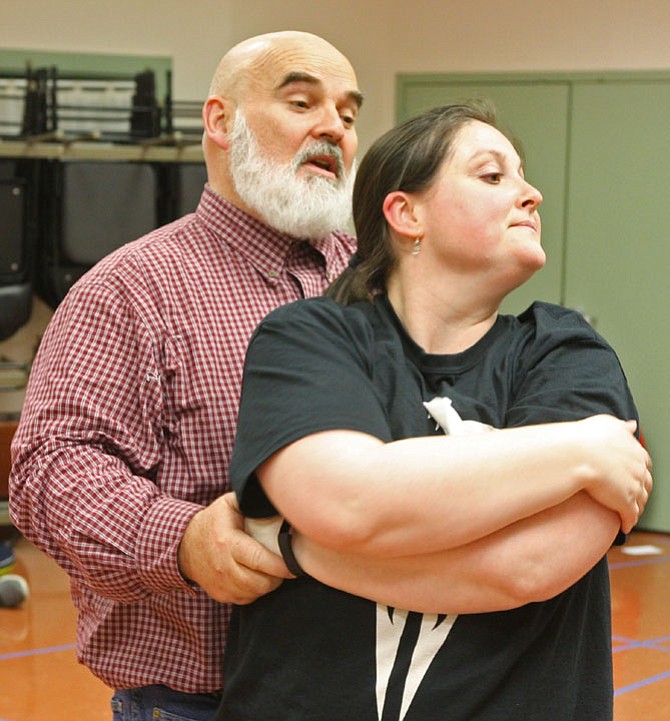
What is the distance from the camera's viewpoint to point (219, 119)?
2.07 meters

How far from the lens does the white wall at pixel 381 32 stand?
6.50 metres

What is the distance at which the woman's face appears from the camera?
152cm

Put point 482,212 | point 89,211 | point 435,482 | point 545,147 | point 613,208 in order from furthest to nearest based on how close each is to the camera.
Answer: point 545,147
point 613,208
point 89,211
point 482,212
point 435,482

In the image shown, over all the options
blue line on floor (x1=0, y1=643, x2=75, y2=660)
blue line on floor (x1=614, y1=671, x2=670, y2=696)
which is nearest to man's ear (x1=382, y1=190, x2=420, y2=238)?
blue line on floor (x1=614, y1=671, x2=670, y2=696)

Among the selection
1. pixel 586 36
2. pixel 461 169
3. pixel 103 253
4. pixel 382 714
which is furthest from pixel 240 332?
pixel 586 36

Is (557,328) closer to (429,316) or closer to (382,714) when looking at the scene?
(429,316)

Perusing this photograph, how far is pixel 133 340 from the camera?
1.77 meters

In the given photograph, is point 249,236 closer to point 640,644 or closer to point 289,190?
point 289,190

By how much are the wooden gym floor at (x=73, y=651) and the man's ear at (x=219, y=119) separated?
95.9 inches

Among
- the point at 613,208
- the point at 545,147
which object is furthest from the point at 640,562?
the point at 545,147

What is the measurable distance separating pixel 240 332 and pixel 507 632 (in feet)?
2.20

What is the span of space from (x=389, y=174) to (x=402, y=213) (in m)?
0.06

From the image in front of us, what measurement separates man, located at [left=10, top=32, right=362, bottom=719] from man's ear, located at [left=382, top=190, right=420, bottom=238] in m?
0.36

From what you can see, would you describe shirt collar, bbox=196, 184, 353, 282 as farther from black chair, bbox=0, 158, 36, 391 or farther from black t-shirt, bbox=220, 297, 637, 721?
black chair, bbox=0, 158, 36, 391
